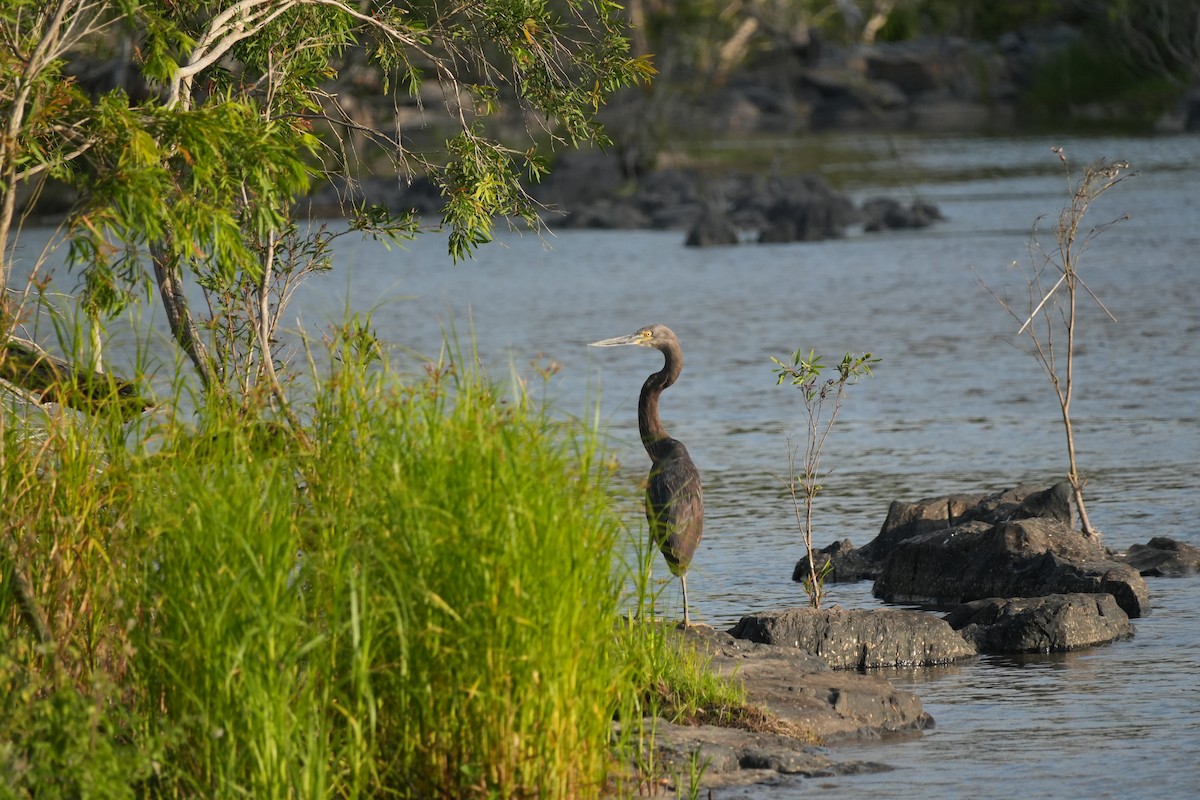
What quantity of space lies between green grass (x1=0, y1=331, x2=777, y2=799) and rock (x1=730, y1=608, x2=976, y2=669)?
2760 mm

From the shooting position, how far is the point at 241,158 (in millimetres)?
7559

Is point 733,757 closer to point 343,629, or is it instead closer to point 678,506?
point 678,506

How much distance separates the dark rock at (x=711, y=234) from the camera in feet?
133

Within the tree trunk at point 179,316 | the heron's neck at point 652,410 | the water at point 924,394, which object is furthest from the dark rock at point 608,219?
the tree trunk at point 179,316

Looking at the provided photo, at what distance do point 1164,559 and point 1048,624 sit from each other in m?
2.26

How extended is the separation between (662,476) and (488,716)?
3.30m

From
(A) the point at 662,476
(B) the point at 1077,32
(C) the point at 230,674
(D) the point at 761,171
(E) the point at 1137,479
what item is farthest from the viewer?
(B) the point at 1077,32

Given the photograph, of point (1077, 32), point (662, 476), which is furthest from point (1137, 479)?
point (1077, 32)

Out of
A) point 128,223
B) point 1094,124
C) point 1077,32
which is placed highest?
point 1077,32

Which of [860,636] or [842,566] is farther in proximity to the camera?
[842,566]

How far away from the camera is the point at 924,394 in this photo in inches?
824

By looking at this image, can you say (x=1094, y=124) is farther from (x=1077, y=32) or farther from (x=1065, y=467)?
(x=1065, y=467)

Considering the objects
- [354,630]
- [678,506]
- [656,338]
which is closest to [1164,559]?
[656,338]

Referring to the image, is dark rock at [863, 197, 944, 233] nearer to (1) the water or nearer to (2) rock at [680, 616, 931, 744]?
(1) the water
